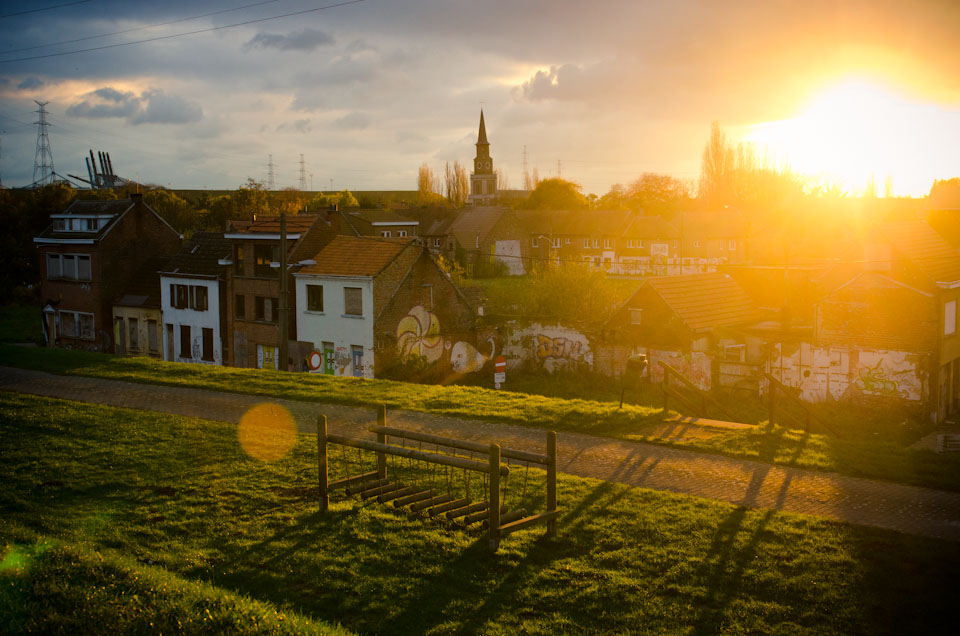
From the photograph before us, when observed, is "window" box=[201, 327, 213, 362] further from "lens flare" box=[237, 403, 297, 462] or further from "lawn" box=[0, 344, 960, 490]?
"lens flare" box=[237, 403, 297, 462]

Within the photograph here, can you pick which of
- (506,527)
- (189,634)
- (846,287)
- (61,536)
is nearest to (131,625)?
(189,634)

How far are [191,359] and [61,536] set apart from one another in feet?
102

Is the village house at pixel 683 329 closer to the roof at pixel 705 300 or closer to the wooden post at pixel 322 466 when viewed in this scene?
the roof at pixel 705 300

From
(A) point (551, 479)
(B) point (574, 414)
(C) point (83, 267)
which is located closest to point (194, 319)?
(C) point (83, 267)

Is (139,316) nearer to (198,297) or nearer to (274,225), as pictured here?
(198,297)

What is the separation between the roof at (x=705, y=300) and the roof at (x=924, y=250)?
657cm

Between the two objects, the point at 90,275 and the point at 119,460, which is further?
the point at 90,275

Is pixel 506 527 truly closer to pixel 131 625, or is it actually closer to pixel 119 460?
pixel 131 625

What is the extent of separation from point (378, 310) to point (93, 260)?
69.6 ft

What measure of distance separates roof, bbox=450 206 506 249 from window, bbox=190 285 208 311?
4411cm

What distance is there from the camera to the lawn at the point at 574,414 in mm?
12617

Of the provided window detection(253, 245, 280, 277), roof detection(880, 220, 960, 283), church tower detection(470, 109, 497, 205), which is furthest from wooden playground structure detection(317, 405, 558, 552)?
church tower detection(470, 109, 497, 205)

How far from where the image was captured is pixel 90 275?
42.3 m

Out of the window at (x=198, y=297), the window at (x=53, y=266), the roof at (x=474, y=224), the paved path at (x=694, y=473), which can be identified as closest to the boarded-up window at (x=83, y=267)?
the window at (x=53, y=266)
